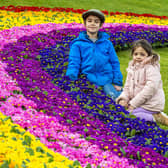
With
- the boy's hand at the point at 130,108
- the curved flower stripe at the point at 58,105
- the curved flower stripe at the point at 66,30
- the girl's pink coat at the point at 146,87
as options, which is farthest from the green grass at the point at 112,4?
the boy's hand at the point at 130,108

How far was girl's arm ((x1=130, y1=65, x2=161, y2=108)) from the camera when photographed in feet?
14.6

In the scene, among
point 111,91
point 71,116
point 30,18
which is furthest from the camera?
point 30,18

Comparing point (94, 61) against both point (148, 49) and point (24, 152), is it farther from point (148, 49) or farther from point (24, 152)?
point (24, 152)

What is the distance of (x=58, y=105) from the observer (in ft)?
14.4

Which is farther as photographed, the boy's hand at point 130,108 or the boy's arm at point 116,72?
the boy's arm at point 116,72

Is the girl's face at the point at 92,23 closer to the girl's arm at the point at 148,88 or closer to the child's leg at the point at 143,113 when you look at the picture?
the girl's arm at the point at 148,88

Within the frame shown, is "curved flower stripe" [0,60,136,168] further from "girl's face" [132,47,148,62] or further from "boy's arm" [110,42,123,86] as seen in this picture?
"boy's arm" [110,42,123,86]

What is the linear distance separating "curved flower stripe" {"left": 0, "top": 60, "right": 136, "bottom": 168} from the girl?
4.56 ft

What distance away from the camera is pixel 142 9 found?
18531 millimetres

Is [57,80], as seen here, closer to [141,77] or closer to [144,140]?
[141,77]

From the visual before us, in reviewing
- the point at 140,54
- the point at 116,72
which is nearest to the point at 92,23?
the point at 116,72

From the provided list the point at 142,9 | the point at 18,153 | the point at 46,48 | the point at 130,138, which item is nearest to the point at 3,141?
the point at 18,153

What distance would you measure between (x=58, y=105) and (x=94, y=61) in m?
1.44

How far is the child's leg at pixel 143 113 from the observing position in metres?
4.41
